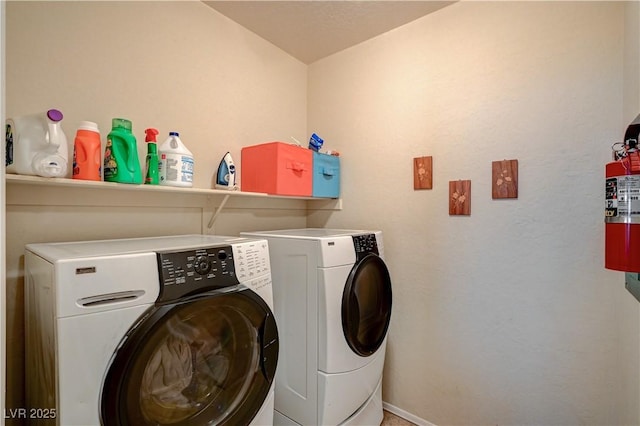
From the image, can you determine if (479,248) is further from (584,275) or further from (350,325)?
(350,325)

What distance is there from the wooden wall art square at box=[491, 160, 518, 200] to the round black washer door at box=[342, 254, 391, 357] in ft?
2.44

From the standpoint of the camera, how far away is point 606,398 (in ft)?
4.77

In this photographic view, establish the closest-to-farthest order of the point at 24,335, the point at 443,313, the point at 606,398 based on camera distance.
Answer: the point at 24,335 → the point at 606,398 → the point at 443,313

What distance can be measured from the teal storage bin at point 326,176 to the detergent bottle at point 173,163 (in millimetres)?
878

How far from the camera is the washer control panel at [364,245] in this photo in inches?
66.4

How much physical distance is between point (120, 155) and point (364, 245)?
1253 mm

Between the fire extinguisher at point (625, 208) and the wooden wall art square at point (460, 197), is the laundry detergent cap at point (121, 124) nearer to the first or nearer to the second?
the wooden wall art square at point (460, 197)

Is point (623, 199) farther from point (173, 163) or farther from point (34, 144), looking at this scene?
point (34, 144)

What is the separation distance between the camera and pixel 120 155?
1347mm

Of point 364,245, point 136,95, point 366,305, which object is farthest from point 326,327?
point 136,95

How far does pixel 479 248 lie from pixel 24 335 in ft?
7.18

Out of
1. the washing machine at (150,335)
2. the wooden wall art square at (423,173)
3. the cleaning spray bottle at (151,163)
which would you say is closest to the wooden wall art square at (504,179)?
the wooden wall art square at (423,173)

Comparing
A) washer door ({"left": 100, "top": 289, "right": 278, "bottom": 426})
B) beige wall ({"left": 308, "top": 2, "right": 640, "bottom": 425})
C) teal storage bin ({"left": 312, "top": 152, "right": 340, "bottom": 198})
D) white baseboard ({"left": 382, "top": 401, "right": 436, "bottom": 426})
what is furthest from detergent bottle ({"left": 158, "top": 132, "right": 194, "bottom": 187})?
white baseboard ({"left": 382, "top": 401, "right": 436, "bottom": 426})

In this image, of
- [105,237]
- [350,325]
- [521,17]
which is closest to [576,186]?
[521,17]
